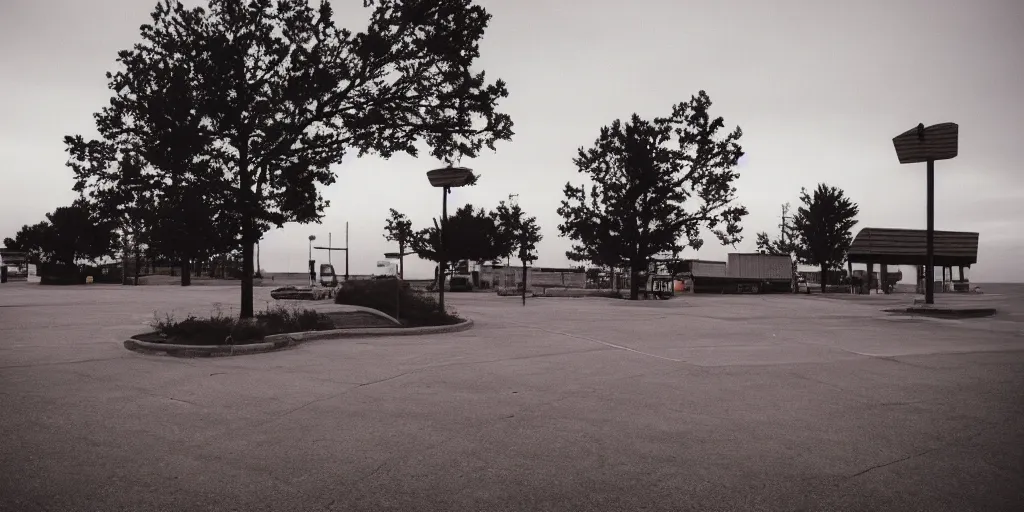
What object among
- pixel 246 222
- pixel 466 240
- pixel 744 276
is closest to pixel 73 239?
pixel 466 240

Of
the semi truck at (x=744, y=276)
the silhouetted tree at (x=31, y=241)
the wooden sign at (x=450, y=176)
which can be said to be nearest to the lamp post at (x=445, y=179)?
the wooden sign at (x=450, y=176)

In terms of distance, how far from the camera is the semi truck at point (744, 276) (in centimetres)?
5409

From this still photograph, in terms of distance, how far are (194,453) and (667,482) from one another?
3858 mm

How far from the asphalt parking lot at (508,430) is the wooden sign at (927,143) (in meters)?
17.2

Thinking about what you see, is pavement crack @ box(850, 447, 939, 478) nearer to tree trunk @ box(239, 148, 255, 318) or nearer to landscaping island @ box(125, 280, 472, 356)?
landscaping island @ box(125, 280, 472, 356)

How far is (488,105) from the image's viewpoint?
1870 centimetres

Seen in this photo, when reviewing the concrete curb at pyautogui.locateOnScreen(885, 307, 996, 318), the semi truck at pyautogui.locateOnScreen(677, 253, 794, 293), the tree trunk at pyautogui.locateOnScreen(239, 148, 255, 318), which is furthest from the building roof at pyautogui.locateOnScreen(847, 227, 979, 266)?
the tree trunk at pyautogui.locateOnScreen(239, 148, 255, 318)

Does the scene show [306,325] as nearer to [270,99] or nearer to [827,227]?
[270,99]

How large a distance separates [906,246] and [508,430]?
181 ft

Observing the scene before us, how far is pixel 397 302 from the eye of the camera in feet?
56.3

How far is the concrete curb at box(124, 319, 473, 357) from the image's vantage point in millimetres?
11195

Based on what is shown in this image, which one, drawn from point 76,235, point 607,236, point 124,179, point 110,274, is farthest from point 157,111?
point 76,235

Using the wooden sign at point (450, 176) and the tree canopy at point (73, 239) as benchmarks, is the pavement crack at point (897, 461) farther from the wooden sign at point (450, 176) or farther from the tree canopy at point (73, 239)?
the tree canopy at point (73, 239)

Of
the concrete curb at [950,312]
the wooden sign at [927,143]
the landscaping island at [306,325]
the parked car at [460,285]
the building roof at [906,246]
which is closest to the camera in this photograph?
the landscaping island at [306,325]
